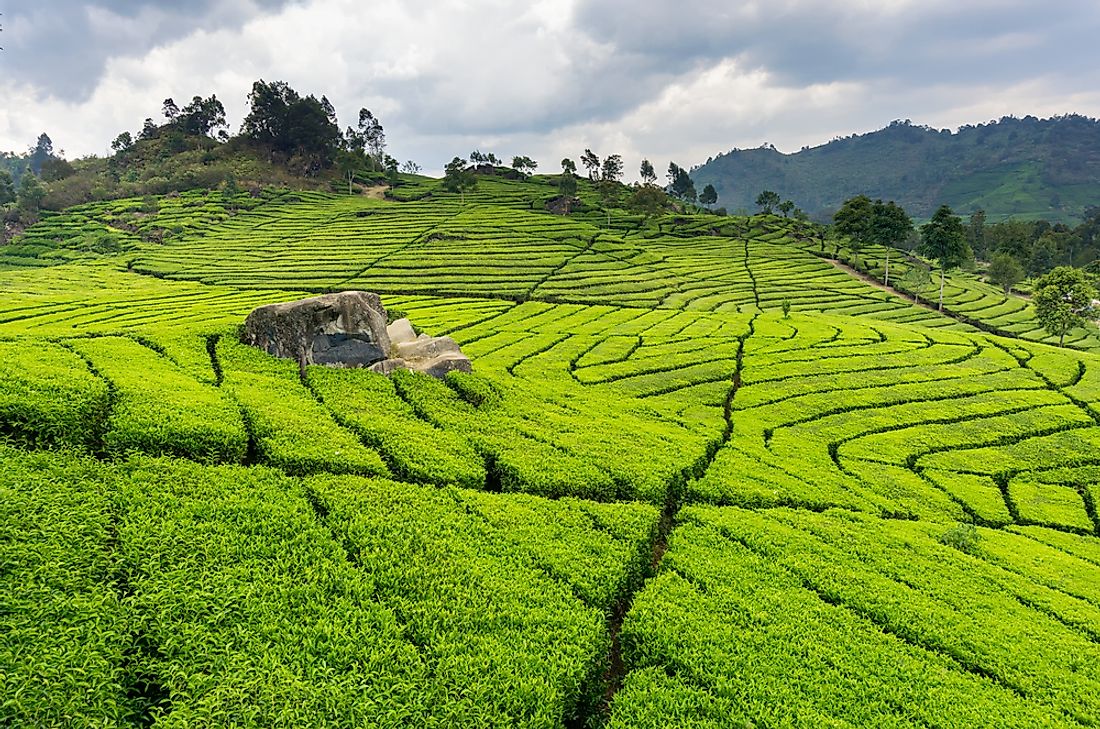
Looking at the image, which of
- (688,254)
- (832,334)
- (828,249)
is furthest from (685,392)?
(828,249)

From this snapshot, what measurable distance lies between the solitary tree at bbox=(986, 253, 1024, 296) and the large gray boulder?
81325mm

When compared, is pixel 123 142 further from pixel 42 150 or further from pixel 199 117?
pixel 42 150

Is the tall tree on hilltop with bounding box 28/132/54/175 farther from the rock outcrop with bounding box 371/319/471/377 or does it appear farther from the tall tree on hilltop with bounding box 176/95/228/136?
the rock outcrop with bounding box 371/319/471/377

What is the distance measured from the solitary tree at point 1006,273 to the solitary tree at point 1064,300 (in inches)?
1261

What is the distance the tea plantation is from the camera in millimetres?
6578

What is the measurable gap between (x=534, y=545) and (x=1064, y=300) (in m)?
51.3

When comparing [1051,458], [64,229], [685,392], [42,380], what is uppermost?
[64,229]

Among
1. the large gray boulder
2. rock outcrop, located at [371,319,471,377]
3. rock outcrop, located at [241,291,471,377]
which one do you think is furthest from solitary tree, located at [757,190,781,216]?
the large gray boulder

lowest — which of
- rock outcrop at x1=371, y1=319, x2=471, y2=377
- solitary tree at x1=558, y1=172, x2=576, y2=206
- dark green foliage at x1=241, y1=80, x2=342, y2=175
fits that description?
rock outcrop at x1=371, y1=319, x2=471, y2=377

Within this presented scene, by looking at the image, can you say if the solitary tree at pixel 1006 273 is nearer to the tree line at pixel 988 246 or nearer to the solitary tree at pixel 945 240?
the tree line at pixel 988 246

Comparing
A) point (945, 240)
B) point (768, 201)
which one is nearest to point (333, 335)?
point (945, 240)

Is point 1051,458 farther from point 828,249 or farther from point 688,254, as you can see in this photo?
point 828,249

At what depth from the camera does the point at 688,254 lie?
69125mm

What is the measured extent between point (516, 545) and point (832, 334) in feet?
89.7
